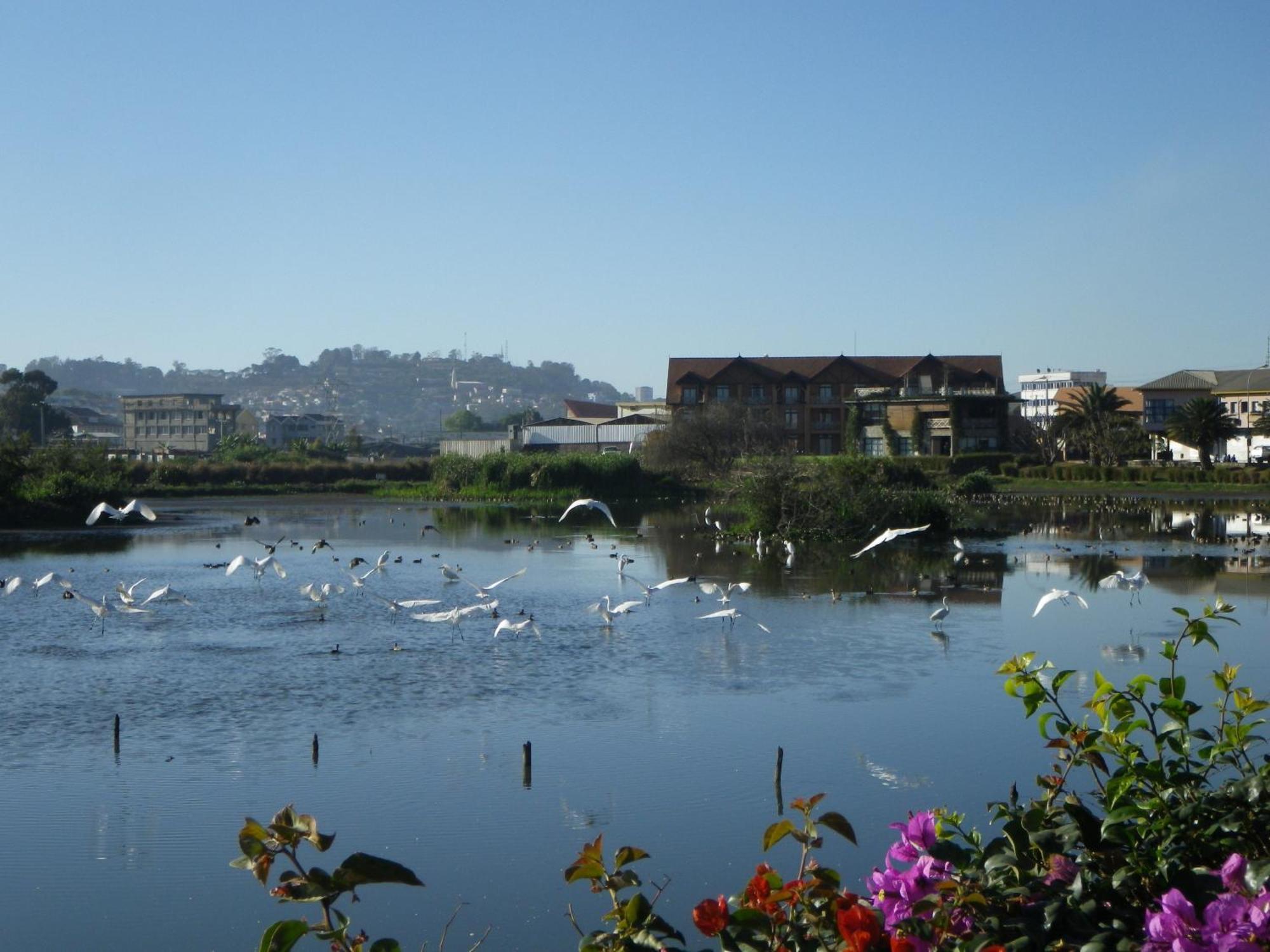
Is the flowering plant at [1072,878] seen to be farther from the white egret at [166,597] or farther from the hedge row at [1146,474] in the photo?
the hedge row at [1146,474]

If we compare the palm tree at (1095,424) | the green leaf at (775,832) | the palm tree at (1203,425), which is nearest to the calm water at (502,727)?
the green leaf at (775,832)

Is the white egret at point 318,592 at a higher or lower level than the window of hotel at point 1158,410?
lower

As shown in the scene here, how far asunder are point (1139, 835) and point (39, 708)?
43.2 ft

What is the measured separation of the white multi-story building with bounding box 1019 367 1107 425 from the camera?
383 feet

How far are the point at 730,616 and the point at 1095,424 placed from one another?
48.5 metres

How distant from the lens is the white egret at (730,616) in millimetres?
18844

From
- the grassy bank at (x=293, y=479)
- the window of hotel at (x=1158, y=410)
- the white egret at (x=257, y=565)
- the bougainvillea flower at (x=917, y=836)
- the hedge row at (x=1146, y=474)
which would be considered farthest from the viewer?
the window of hotel at (x=1158, y=410)

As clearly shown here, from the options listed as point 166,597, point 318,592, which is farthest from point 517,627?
point 166,597

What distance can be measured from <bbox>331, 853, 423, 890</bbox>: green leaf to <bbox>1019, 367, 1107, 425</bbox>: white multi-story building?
11148 centimetres

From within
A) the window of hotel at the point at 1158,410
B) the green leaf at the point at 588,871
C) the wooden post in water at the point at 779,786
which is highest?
the window of hotel at the point at 1158,410

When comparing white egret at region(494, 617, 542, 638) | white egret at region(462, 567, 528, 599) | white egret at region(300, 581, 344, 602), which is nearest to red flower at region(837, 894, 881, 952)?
white egret at region(494, 617, 542, 638)

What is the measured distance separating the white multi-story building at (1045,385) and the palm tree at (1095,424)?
43.8m

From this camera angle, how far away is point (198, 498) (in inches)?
2250

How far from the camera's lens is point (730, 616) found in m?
19.7
